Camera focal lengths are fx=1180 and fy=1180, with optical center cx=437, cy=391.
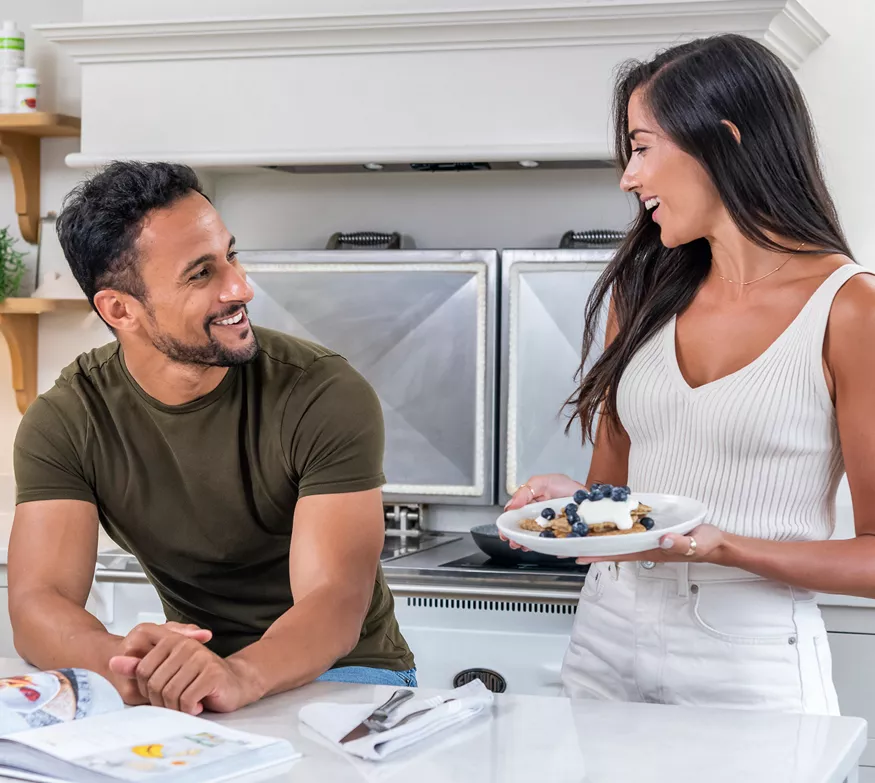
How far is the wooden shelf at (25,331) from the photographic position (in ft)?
9.08

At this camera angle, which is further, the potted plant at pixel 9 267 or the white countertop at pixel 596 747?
the potted plant at pixel 9 267

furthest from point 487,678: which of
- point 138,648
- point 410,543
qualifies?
point 138,648

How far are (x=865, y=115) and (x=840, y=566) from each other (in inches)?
62.9

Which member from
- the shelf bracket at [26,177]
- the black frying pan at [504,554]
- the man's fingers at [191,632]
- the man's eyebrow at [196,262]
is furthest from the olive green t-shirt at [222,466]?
the shelf bracket at [26,177]

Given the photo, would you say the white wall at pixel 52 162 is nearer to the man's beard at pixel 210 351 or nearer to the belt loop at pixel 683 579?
the man's beard at pixel 210 351

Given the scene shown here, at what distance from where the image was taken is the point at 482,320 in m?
2.61

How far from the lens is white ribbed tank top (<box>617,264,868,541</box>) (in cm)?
136

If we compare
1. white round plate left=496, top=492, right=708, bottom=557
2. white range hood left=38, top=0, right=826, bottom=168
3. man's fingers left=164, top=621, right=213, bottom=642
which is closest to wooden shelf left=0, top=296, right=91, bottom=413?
white range hood left=38, top=0, right=826, bottom=168

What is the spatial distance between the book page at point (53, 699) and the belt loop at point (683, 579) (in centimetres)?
65

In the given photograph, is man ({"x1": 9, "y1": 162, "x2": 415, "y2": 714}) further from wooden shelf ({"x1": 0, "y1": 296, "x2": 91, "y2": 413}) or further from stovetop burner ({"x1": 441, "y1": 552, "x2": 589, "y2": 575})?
wooden shelf ({"x1": 0, "y1": 296, "x2": 91, "y2": 413})

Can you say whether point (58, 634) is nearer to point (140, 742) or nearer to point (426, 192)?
point (140, 742)

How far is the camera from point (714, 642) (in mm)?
1375

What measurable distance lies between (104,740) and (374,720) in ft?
0.83

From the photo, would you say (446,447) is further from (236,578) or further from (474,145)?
(236,578)
